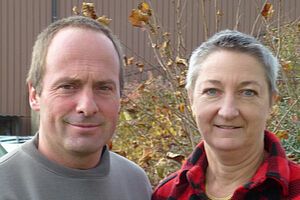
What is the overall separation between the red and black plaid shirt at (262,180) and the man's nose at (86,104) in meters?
0.71

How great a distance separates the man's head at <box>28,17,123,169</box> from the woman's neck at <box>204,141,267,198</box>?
0.65m

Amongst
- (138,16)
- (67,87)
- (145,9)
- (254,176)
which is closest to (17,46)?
(145,9)

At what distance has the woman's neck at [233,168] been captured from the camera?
2.15 meters

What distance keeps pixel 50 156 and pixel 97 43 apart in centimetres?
64

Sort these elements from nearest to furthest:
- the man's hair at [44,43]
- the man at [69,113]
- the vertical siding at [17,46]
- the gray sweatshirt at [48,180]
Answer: the gray sweatshirt at [48,180] → the man at [69,113] → the man's hair at [44,43] → the vertical siding at [17,46]

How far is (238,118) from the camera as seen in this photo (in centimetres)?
206

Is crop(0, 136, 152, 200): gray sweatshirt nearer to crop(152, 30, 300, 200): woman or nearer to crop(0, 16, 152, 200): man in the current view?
crop(0, 16, 152, 200): man

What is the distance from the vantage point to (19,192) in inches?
72.2

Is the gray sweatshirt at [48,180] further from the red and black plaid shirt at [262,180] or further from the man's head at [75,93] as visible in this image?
the red and black plaid shirt at [262,180]

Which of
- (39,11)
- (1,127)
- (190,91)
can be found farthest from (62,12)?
(190,91)

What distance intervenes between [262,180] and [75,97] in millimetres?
1017

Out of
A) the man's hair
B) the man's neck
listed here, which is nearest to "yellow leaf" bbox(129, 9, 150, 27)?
the man's hair

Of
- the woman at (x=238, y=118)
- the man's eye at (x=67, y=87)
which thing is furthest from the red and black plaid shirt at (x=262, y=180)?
the man's eye at (x=67, y=87)

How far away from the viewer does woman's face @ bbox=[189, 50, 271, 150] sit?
2.05m
